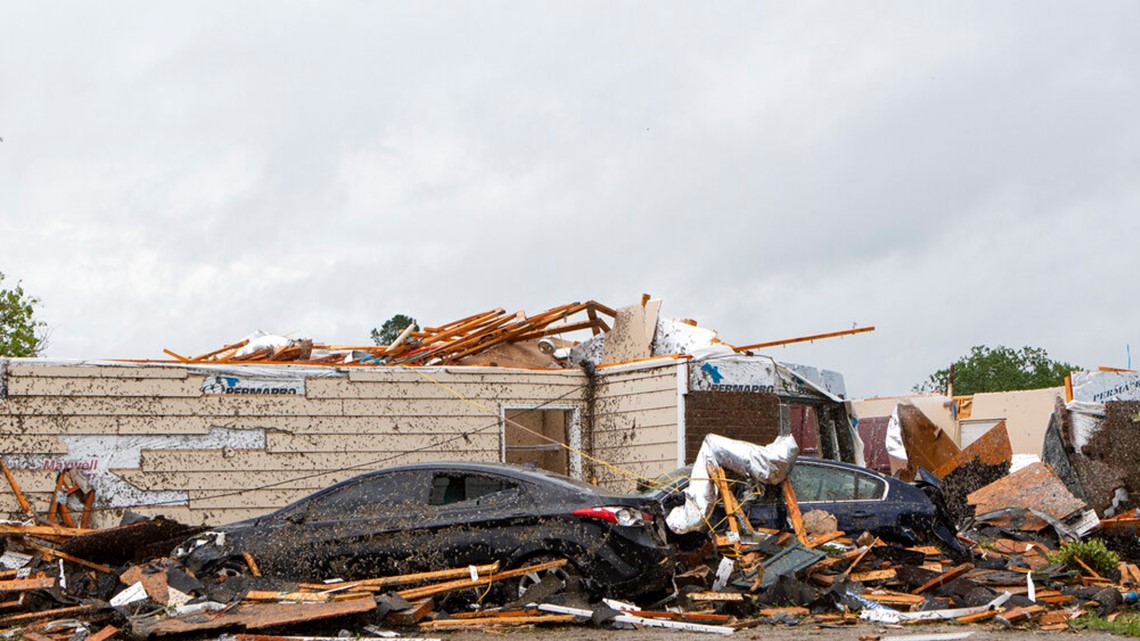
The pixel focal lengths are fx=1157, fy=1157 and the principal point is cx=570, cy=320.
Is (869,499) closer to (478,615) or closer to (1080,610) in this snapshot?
(1080,610)

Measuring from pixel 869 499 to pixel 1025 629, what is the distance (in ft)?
9.42

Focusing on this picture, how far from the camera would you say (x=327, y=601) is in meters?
9.39

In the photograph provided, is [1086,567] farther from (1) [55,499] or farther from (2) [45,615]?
(1) [55,499]

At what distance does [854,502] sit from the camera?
12.5 m

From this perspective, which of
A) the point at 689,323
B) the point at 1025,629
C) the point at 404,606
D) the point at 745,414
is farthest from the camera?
the point at 689,323

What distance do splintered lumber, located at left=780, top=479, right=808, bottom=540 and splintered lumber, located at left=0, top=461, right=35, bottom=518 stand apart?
8580 millimetres

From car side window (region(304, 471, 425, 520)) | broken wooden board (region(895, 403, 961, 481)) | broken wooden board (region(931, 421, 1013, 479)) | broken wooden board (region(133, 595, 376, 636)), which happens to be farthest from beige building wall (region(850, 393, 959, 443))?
broken wooden board (region(133, 595, 376, 636))

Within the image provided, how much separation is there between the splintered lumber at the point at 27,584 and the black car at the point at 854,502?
5.82 m

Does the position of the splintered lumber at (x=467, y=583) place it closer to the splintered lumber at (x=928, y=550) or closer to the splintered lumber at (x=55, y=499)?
the splintered lumber at (x=928, y=550)

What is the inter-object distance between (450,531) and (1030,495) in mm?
9278

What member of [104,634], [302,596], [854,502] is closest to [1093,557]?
[854,502]

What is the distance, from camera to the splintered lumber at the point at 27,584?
32.0ft

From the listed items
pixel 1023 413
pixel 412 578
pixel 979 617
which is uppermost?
pixel 1023 413

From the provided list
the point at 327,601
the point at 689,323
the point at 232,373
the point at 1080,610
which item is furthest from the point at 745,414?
the point at 327,601
